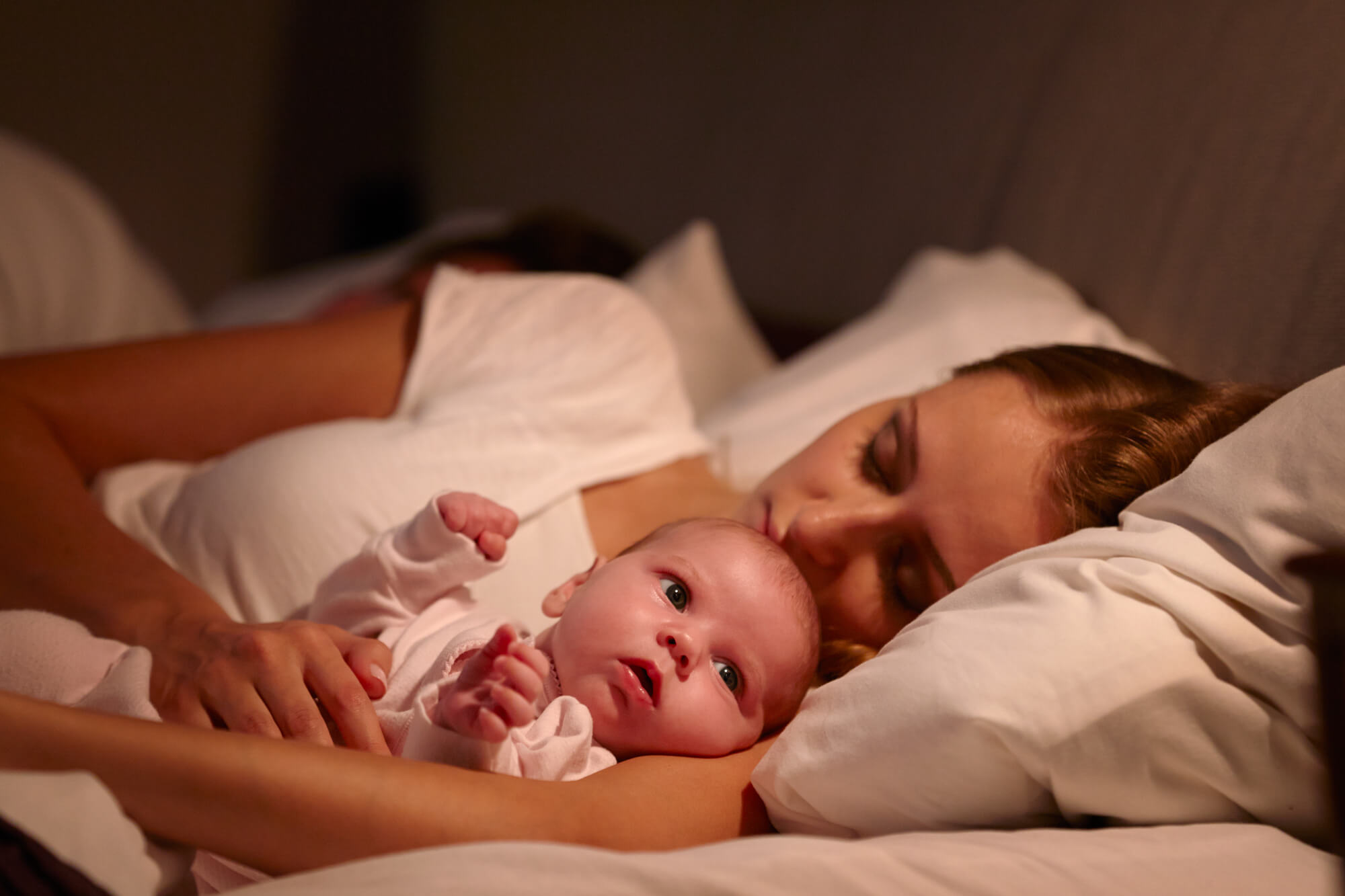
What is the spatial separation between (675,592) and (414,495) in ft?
1.28

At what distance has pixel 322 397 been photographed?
135 cm

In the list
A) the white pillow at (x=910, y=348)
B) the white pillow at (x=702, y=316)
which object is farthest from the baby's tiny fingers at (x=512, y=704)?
the white pillow at (x=702, y=316)

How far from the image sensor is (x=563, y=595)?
1.00m

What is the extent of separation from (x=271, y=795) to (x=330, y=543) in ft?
1.56

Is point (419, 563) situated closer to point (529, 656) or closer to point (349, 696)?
point (349, 696)

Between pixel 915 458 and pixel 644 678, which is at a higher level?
pixel 915 458

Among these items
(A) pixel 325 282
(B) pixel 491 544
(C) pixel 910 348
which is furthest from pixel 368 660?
(A) pixel 325 282

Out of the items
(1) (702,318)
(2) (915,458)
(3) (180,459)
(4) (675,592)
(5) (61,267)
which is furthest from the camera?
(1) (702,318)

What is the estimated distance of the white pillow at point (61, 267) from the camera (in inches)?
72.4

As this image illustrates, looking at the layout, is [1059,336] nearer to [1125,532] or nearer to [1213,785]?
[1125,532]

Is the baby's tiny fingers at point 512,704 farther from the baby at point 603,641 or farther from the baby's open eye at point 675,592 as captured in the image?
the baby's open eye at point 675,592

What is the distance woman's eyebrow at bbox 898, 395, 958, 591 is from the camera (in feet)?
3.29

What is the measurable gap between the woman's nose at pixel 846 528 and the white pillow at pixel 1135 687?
22 cm

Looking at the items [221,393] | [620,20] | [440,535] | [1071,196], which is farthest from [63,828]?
[620,20]
